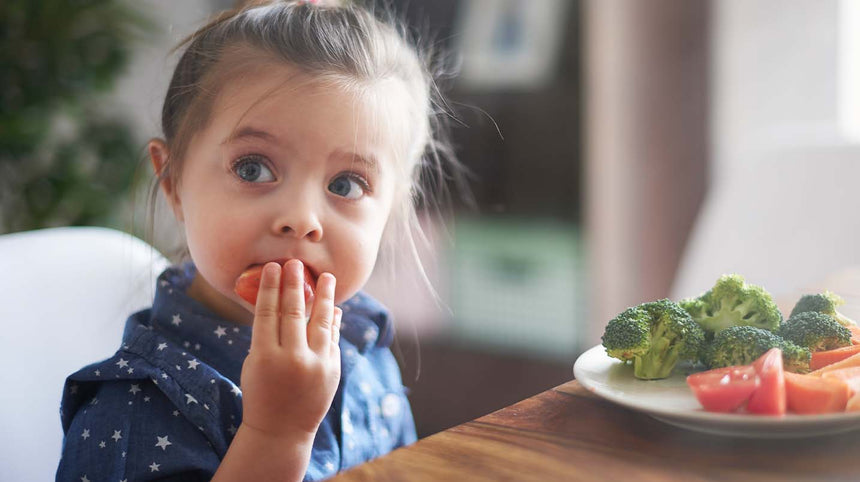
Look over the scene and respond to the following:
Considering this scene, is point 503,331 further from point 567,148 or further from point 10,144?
point 10,144

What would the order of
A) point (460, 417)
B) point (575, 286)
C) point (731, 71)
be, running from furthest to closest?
point (460, 417), point (575, 286), point (731, 71)

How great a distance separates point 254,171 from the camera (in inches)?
34.8

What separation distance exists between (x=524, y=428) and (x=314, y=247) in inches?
14.1

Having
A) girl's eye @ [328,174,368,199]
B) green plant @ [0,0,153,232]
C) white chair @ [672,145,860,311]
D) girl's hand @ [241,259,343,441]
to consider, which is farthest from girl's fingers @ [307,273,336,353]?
green plant @ [0,0,153,232]

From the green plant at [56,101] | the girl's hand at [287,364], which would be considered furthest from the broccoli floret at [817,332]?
the green plant at [56,101]

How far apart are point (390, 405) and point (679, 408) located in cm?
59

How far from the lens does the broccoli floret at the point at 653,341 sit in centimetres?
66

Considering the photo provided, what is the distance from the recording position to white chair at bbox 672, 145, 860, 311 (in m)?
1.43

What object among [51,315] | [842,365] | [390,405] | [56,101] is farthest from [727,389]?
[56,101]

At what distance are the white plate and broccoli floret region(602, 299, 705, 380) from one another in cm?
1

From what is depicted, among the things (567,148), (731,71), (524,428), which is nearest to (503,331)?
(567,148)

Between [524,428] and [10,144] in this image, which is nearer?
[524,428]

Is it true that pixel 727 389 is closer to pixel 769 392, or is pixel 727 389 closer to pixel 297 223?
pixel 769 392

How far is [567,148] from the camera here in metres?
2.34
